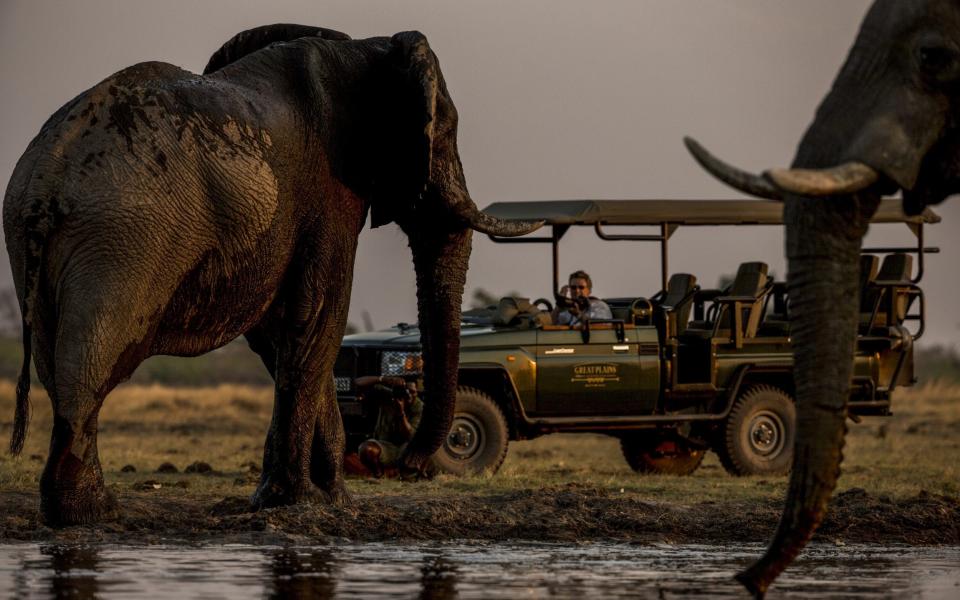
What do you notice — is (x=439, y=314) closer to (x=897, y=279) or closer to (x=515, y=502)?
(x=515, y=502)

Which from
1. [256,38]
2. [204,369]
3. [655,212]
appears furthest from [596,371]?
[204,369]

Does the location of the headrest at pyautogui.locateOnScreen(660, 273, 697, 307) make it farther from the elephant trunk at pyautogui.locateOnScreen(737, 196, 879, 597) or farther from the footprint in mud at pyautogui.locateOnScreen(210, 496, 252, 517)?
the elephant trunk at pyautogui.locateOnScreen(737, 196, 879, 597)

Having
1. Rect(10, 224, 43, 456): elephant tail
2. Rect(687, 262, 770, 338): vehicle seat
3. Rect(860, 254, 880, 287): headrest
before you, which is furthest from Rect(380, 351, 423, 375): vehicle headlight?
Rect(10, 224, 43, 456): elephant tail

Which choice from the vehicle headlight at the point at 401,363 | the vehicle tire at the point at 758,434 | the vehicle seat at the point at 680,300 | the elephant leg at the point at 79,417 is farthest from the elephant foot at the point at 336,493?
the vehicle tire at the point at 758,434

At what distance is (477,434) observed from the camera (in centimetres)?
1925

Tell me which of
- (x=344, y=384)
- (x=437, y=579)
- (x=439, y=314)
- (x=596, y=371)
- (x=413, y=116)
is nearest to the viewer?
(x=437, y=579)

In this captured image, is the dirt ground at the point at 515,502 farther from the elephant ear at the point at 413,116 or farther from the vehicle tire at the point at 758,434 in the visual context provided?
the elephant ear at the point at 413,116

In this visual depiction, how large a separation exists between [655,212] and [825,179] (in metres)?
12.1

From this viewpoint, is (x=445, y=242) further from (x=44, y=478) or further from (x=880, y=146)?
(x=880, y=146)

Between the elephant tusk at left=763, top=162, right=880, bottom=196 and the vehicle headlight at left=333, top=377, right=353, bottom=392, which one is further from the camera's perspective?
the vehicle headlight at left=333, top=377, right=353, bottom=392

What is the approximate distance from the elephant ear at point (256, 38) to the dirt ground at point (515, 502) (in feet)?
10.1

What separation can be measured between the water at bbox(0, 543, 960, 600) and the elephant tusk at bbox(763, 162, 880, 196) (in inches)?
88.3

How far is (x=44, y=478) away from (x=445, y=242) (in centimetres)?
339

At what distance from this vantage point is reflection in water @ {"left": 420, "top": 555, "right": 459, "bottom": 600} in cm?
930
